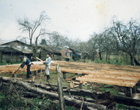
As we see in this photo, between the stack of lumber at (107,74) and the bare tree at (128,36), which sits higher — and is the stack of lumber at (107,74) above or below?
below

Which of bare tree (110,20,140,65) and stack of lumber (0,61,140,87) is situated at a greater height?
bare tree (110,20,140,65)

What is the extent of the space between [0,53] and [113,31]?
2153 centimetres

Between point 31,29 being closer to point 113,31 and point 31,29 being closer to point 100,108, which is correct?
point 113,31

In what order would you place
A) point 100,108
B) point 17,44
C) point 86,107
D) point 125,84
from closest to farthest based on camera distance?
1. point 100,108
2. point 86,107
3. point 125,84
4. point 17,44

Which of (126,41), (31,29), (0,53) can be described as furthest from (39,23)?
(126,41)

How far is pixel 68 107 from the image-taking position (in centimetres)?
336

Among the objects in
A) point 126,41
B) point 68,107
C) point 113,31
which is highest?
point 113,31

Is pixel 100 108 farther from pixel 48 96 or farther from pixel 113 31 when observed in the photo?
pixel 113 31

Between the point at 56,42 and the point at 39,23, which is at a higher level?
the point at 39,23

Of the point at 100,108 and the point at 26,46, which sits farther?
the point at 26,46

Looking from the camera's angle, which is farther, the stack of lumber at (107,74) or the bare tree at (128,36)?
the bare tree at (128,36)

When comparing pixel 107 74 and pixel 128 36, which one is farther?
pixel 128 36

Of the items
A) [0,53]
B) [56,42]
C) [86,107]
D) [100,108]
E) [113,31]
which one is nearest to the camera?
[100,108]

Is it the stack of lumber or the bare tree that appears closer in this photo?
the stack of lumber
